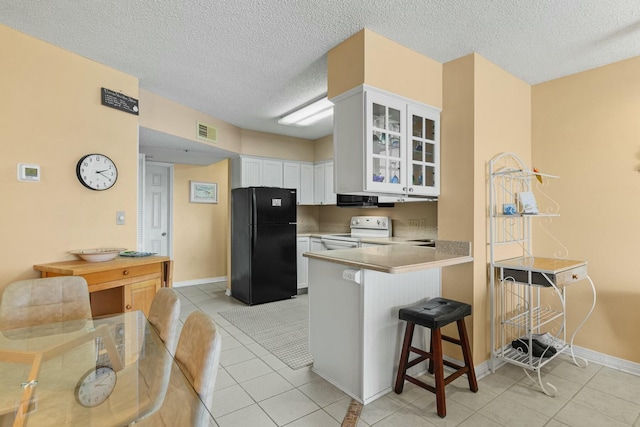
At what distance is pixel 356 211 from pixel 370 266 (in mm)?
3189

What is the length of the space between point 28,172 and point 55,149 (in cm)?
25

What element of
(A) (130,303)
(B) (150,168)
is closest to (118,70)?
(A) (130,303)

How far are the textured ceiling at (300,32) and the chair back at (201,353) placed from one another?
1.85 metres

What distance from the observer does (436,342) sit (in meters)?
2.02

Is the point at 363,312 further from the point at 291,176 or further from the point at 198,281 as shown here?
the point at 198,281

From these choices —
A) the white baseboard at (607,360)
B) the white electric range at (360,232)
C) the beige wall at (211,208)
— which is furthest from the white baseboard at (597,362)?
the beige wall at (211,208)

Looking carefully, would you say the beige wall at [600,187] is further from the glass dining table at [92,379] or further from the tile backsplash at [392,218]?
the glass dining table at [92,379]

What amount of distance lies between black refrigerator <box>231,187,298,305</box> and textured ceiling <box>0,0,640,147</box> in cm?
185

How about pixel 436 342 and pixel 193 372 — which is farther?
pixel 436 342

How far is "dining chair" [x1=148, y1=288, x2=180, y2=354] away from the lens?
1521 millimetres

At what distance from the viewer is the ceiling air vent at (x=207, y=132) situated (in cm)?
396

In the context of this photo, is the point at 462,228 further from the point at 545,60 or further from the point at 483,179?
the point at 545,60

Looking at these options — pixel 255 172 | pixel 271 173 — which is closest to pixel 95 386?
pixel 255 172

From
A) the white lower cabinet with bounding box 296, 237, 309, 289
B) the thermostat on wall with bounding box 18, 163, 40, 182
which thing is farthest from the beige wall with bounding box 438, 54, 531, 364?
the thermostat on wall with bounding box 18, 163, 40, 182
